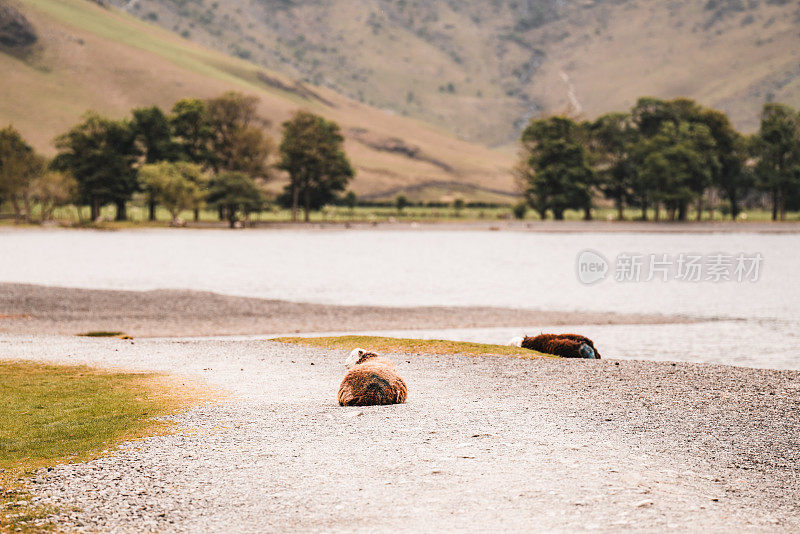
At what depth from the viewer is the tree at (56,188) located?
12044cm

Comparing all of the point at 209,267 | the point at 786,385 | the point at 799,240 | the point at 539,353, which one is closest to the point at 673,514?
the point at 786,385

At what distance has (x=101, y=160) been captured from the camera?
12412 cm

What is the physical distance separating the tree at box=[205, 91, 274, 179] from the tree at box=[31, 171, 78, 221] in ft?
82.1

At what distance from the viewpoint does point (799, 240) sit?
113312mm

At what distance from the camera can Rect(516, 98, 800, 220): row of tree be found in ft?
422

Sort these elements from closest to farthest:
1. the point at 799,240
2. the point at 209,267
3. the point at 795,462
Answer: the point at 795,462 → the point at 209,267 → the point at 799,240

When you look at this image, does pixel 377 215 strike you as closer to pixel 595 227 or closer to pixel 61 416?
pixel 595 227

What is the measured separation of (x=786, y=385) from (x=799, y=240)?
107960 mm

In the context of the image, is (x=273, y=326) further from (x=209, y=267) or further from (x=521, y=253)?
(x=521, y=253)

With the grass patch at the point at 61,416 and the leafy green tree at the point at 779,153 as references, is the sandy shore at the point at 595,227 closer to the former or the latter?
the leafy green tree at the point at 779,153

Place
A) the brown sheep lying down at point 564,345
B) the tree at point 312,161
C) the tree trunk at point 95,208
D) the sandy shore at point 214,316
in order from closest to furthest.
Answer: the brown sheep lying down at point 564,345, the sandy shore at point 214,316, the tree trunk at point 95,208, the tree at point 312,161

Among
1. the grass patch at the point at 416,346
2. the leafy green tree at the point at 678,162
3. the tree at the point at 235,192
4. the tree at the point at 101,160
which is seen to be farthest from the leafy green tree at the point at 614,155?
the grass patch at the point at 416,346

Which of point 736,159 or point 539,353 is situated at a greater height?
point 736,159

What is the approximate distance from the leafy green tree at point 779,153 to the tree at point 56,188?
116739 mm
